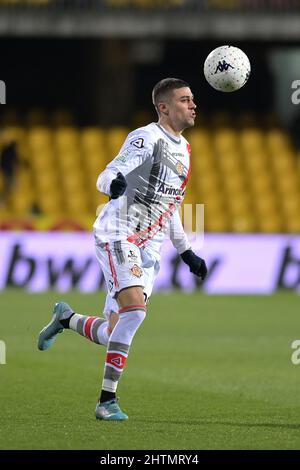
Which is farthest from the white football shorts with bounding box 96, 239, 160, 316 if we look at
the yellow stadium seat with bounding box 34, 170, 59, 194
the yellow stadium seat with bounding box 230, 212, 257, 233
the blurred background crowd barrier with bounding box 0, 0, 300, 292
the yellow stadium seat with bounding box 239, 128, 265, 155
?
the yellow stadium seat with bounding box 239, 128, 265, 155

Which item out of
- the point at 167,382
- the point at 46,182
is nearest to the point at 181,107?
the point at 167,382

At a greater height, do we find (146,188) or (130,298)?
(146,188)

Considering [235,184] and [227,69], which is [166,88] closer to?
[227,69]

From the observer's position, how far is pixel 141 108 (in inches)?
1099

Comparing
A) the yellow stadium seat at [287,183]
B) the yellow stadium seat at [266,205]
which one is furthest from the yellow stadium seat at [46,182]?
the yellow stadium seat at [287,183]

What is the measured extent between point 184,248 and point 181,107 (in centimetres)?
109

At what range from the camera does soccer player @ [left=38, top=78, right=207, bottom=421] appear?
7.63 m

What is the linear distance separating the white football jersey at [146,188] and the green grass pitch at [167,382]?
1214 millimetres

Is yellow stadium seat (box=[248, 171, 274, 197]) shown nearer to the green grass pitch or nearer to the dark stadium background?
the dark stadium background

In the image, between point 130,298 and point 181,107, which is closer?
point 130,298

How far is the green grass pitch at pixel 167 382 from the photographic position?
22.8ft

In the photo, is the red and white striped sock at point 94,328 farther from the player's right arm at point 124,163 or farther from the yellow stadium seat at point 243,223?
the yellow stadium seat at point 243,223

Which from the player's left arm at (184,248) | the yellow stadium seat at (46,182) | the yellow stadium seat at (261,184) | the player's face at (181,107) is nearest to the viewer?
the player's face at (181,107)
